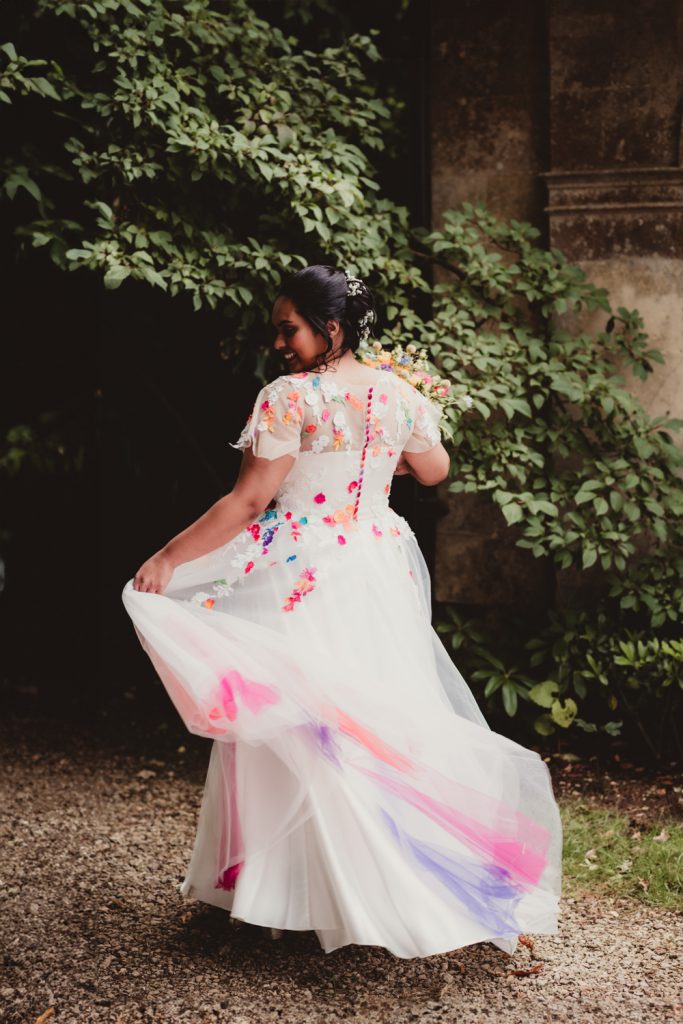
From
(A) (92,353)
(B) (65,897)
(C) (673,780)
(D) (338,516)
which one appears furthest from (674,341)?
(B) (65,897)

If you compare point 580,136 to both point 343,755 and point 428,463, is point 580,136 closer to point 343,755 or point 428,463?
point 428,463

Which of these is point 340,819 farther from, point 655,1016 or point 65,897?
point 65,897

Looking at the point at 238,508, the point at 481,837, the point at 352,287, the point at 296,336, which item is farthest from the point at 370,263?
the point at 481,837

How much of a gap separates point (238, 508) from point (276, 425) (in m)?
0.26

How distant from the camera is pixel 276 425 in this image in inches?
109

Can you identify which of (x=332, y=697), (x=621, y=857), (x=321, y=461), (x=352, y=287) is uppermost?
(x=352, y=287)

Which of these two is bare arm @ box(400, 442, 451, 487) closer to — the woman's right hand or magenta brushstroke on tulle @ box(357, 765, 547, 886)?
the woman's right hand

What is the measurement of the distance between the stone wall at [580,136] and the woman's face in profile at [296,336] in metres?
2.52

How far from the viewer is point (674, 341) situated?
4.93 m

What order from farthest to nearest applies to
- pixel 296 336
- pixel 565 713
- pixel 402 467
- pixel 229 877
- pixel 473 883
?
pixel 565 713 < pixel 402 467 < pixel 229 877 < pixel 296 336 < pixel 473 883

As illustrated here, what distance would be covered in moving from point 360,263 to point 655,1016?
3162mm

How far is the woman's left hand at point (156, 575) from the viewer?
9.52ft

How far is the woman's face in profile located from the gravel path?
1.76 metres

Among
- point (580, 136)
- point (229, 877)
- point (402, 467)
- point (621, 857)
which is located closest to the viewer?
point (229, 877)
